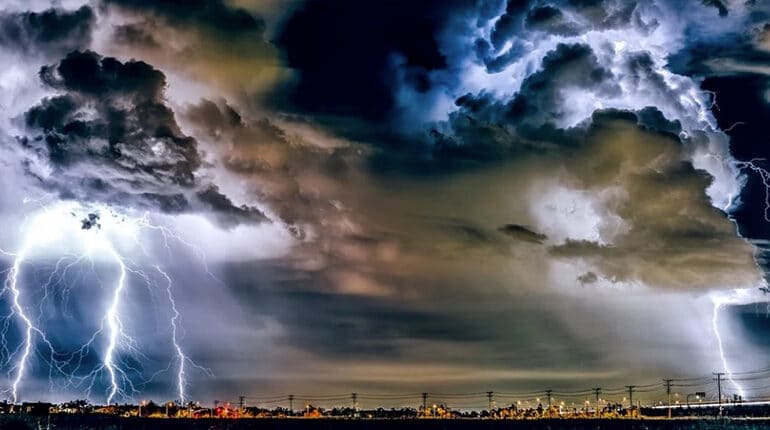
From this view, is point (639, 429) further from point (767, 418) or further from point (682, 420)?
point (767, 418)

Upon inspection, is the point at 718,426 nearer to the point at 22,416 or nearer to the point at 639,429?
the point at 639,429

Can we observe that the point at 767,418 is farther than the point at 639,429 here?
No

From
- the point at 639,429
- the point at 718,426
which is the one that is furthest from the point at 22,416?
the point at 718,426

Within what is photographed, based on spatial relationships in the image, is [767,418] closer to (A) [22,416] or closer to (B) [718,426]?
(B) [718,426]

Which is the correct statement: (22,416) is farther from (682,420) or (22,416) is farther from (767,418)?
(767,418)

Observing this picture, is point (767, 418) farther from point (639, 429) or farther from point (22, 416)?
point (22, 416)

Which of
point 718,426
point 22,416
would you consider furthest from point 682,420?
point 22,416

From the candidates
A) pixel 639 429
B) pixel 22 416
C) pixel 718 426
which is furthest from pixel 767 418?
pixel 22 416
